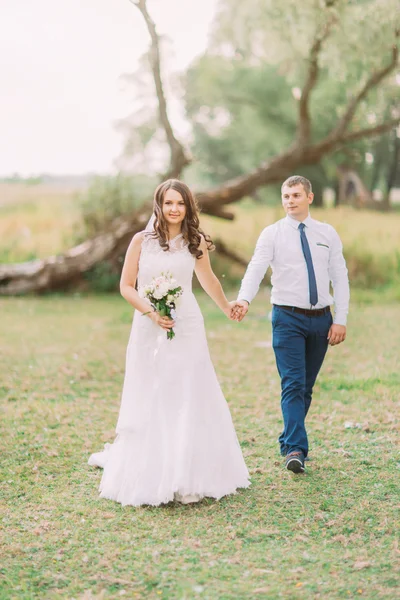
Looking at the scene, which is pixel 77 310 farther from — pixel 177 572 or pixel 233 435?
pixel 177 572

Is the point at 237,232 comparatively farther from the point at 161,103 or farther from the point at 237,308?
the point at 237,308

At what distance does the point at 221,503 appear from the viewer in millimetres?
5090

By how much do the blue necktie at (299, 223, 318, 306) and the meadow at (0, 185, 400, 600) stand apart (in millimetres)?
1331

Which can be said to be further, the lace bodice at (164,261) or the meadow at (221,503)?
the lace bodice at (164,261)

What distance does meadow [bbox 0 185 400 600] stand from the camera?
3.99 metres

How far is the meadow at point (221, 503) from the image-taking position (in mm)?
3988

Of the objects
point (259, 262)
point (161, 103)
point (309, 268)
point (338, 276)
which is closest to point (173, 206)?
point (259, 262)

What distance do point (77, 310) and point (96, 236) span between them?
13.2 feet

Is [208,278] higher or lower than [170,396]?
higher

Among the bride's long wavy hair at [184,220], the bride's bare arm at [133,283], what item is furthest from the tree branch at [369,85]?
the bride's bare arm at [133,283]

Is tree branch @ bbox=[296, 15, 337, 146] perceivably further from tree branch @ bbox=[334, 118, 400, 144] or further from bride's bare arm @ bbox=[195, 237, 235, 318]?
bride's bare arm @ bbox=[195, 237, 235, 318]

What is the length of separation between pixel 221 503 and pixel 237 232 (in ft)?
53.3

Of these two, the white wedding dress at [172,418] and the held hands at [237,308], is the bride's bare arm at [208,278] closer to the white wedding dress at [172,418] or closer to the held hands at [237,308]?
the held hands at [237,308]

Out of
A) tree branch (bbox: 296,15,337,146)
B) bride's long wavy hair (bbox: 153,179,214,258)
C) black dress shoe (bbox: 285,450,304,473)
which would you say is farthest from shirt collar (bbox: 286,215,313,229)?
tree branch (bbox: 296,15,337,146)
